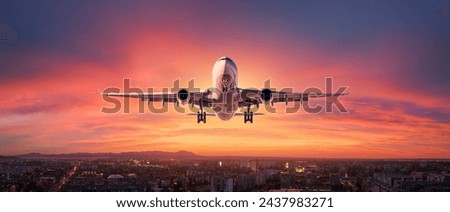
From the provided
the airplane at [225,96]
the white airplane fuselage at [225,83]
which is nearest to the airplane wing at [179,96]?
the airplane at [225,96]

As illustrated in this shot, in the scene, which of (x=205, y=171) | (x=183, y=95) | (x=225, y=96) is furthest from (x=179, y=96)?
(x=205, y=171)

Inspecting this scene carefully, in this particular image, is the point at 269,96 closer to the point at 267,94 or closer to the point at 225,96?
the point at 267,94

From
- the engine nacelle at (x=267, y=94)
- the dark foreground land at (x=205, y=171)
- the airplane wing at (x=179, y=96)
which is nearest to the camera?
the airplane wing at (x=179, y=96)

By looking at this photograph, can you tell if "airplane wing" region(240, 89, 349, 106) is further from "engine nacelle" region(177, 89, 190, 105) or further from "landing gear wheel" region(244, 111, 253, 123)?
"engine nacelle" region(177, 89, 190, 105)

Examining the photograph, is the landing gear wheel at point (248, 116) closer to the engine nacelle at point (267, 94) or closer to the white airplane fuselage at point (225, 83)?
the white airplane fuselage at point (225, 83)

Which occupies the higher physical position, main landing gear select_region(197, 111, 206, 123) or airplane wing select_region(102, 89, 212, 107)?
airplane wing select_region(102, 89, 212, 107)

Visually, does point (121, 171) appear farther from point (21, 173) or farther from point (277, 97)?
point (277, 97)

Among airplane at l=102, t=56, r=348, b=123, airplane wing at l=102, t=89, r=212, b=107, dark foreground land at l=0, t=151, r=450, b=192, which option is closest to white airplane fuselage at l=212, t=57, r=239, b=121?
airplane at l=102, t=56, r=348, b=123

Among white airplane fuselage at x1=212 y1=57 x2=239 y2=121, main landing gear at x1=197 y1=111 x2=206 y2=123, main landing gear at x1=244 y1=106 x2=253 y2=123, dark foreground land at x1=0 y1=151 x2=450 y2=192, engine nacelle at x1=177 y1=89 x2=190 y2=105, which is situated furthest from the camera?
dark foreground land at x1=0 y1=151 x2=450 y2=192
